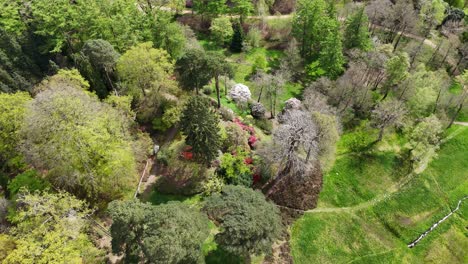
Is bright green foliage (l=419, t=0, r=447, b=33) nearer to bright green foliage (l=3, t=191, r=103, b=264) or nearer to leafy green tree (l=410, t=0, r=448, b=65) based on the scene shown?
leafy green tree (l=410, t=0, r=448, b=65)

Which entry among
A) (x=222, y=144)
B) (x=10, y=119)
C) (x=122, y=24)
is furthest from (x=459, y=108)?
(x=10, y=119)

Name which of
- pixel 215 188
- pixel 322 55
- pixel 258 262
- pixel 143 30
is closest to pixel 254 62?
pixel 322 55

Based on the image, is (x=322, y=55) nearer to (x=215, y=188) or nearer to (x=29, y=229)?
(x=215, y=188)

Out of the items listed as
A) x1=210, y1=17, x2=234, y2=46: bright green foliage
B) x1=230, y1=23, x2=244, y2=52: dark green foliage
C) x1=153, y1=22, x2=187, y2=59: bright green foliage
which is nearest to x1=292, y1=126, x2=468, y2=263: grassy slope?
x1=153, y1=22, x2=187, y2=59: bright green foliage

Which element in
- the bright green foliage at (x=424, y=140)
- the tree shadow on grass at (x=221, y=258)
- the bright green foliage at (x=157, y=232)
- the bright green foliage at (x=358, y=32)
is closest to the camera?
the bright green foliage at (x=157, y=232)

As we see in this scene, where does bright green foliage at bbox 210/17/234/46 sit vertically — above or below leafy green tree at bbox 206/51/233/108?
below

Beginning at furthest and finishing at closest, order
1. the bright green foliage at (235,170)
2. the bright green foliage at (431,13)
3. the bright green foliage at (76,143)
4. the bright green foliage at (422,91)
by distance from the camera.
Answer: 1. the bright green foliage at (431,13)
2. the bright green foliage at (422,91)
3. the bright green foliage at (235,170)
4. the bright green foliage at (76,143)

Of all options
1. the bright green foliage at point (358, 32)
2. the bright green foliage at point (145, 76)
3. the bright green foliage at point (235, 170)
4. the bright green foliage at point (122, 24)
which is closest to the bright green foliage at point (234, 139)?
the bright green foliage at point (235, 170)

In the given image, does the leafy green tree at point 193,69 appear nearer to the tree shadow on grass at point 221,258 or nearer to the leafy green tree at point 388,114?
the tree shadow on grass at point 221,258
